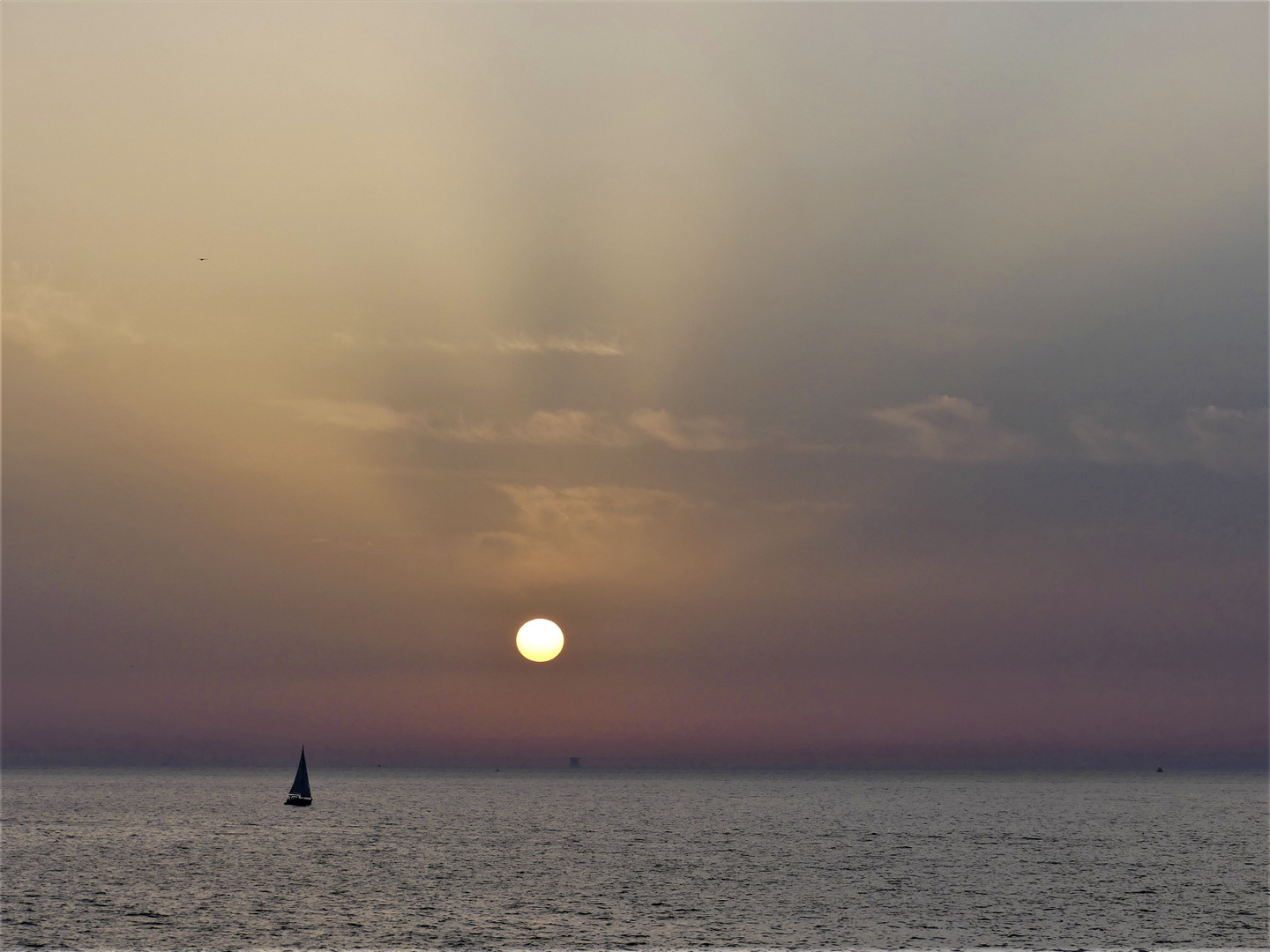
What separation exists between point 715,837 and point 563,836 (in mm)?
27177

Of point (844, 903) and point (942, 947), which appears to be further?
point (844, 903)

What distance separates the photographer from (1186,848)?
548 ft

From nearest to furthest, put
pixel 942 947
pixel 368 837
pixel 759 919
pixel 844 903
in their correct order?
pixel 942 947
pixel 759 919
pixel 844 903
pixel 368 837

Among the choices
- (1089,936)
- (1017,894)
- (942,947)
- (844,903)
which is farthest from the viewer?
(1017,894)

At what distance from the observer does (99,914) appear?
91.0m

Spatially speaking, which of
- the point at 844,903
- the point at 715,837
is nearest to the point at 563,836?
the point at 715,837

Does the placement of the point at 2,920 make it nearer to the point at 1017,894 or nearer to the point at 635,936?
the point at 635,936

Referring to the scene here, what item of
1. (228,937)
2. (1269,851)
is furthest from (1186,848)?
(228,937)

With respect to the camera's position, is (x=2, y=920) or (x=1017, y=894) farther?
(x=1017, y=894)

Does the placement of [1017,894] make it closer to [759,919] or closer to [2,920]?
[759,919]

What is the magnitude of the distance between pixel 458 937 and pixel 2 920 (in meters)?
39.1

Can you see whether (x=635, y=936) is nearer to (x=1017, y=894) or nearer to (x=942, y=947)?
(x=942, y=947)

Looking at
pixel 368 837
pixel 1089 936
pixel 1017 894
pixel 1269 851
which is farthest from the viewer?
pixel 368 837

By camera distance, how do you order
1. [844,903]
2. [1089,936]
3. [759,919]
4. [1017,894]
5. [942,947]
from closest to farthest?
[942,947] → [1089,936] → [759,919] → [844,903] → [1017,894]
